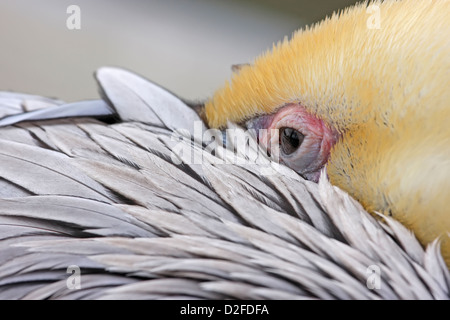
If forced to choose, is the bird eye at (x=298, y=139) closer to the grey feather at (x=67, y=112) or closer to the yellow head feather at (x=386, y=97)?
the yellow head feather at (x=386, y=97)

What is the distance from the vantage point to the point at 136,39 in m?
1.22

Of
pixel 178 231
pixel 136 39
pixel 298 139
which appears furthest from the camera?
pixel 136 39

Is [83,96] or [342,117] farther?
[83,96]

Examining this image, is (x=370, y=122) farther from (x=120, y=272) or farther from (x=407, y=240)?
(x=120, y=272)

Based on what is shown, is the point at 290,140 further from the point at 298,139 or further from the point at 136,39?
the point at 136,39

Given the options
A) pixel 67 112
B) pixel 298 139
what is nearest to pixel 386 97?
pixel 298 139

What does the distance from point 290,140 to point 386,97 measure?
0.12 metres

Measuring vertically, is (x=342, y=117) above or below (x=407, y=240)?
above

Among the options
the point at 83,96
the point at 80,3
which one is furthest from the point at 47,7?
the point at 83,96

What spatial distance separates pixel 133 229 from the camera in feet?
1.35

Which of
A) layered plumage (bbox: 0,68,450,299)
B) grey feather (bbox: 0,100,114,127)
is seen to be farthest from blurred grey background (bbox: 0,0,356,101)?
layered plumage (bbox: 0,68,450,299)

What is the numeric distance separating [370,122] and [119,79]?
292 mm
